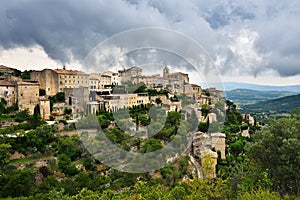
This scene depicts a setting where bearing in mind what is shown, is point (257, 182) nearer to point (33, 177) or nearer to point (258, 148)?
point (258, 148)

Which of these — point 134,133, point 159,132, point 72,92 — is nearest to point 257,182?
point 159,132

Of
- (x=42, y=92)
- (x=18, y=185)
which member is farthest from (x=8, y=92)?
(x=18, y=185)

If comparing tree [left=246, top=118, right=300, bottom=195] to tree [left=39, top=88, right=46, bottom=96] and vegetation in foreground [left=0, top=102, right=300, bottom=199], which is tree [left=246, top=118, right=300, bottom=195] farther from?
tree [left=39, top=88, right=46, bottom=96]

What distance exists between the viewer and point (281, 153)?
746 cm

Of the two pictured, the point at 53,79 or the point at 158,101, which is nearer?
the point at 53,79

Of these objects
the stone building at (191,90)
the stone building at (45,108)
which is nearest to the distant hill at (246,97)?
the stone building at (191,90)

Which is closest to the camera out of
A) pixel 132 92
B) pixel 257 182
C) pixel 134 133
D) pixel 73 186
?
pixel 257 182

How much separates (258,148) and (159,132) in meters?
6.93

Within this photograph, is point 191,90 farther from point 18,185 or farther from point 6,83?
point 18,185

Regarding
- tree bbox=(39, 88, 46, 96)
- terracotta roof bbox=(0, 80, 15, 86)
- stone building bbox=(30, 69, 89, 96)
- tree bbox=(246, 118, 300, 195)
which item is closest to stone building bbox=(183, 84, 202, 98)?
stone building bbox=(30, 69, 89, 96)

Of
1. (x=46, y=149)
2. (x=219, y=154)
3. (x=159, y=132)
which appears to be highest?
(x=159, y=132)

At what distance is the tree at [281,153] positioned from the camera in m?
7.01

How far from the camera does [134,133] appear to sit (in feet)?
50.5

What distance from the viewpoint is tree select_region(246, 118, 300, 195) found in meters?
7.01
